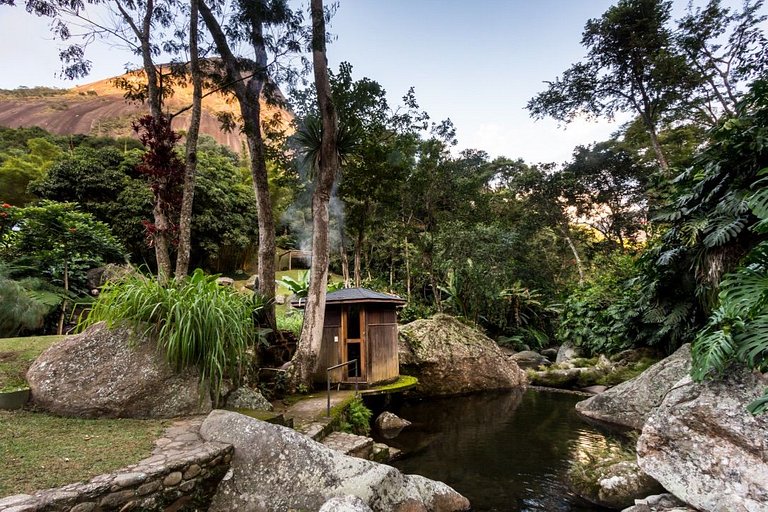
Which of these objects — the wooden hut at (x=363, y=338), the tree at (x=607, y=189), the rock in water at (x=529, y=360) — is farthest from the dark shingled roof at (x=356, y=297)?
the tree at (x=607, y=189)

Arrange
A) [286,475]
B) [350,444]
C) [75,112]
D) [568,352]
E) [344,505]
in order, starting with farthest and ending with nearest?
[75,112] < [568,352] < [350,444] < [286,475] < [344,505]

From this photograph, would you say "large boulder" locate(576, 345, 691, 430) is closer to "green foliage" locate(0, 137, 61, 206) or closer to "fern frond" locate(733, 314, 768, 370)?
"fern frond" locate(733, 314, 768, 370)

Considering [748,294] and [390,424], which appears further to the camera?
[390,424]

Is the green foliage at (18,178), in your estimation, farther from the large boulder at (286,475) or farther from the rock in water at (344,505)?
the rock in water at (344,505)

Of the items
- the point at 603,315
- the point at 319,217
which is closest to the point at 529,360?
the point at 603,315

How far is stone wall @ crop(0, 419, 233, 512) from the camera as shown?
2145 millimetres

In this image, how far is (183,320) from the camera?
4043mm

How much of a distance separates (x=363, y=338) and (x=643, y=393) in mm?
5549

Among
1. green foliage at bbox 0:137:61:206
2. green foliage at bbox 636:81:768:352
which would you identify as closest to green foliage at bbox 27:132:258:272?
green foliage at bbox 0:137:61:206

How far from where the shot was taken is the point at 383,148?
11727 mm

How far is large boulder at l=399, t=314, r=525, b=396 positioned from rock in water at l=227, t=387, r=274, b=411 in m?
5.99

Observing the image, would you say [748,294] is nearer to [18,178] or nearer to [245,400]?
[245,400]

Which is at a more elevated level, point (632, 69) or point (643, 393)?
point (632, 69)

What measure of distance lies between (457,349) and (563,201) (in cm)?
1372
